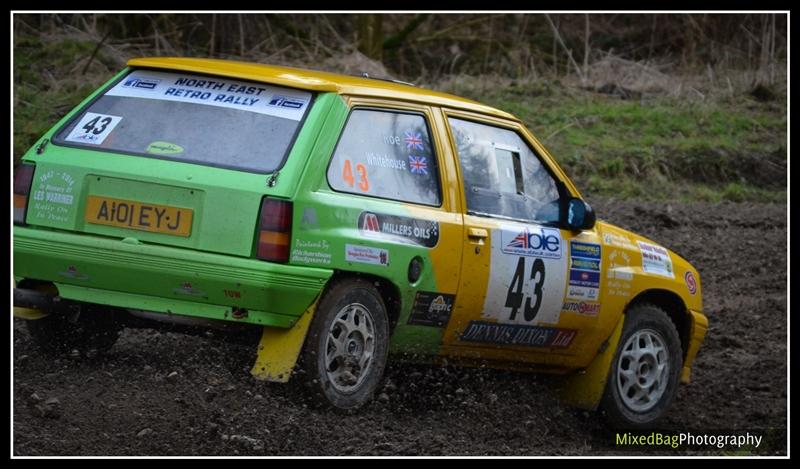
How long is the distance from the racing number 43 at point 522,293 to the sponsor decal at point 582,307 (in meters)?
0.24

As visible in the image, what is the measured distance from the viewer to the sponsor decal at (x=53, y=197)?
6.51 meters

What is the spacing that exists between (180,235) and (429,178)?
146 centimetres

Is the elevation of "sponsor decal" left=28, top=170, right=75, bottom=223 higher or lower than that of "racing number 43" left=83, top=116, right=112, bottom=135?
lower

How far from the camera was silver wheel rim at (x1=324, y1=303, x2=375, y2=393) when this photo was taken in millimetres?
6645

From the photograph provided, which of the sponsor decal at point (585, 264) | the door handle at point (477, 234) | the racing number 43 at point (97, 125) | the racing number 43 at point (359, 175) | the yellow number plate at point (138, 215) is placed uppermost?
the racing number 43 at point (97, 125)

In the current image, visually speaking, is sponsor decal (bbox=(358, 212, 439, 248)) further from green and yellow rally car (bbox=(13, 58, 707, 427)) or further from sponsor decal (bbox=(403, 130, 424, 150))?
sponsor decal (bbox=(403, 130, 424, 150))

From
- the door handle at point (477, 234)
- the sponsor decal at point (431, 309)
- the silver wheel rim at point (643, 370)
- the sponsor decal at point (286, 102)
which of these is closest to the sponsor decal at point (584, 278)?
the silver wheel rim at point (643, 370)

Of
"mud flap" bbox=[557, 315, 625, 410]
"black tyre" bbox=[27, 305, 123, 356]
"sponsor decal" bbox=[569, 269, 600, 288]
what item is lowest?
"mud flap" bbox=[557, 315, 625, 410]

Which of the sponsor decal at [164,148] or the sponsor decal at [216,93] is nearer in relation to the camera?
the sponsor decal at [164,148]

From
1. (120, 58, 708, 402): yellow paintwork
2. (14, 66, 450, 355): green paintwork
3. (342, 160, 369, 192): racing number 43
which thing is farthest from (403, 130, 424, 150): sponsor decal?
(14, 66, 450, 355): green paintwork

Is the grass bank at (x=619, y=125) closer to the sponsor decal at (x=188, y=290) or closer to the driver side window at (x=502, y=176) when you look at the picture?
the driver side window at (x=502, y=176)

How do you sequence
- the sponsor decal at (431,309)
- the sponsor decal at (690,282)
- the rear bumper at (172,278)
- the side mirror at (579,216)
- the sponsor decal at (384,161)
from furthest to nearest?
the sponsor decal at (690,282)
the side mirror at (579,216)
the sponsor decal at (431,309)
the sponsor decal at (384,161)
the rear bumper at (172,278)

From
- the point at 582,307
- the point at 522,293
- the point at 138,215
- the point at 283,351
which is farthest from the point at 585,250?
the point at 138,215

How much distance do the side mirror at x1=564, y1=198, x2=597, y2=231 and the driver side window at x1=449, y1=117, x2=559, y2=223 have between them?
8 centimetres
